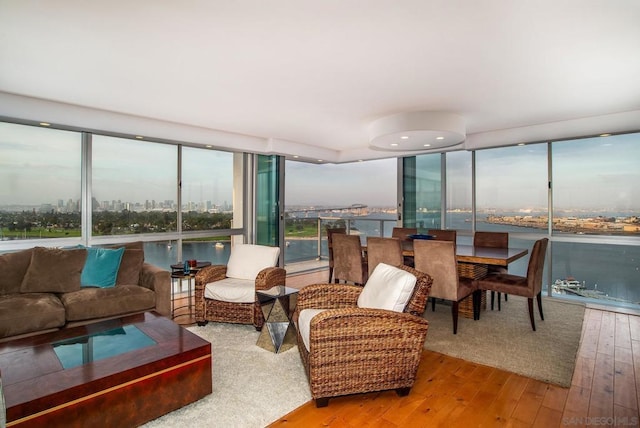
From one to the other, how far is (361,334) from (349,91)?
241cm

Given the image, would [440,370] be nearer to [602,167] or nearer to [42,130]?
[602,167]

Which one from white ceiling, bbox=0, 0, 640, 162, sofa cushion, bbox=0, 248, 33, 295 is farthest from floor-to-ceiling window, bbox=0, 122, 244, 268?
sofa cushion, bbox=0, 248, 33, 295

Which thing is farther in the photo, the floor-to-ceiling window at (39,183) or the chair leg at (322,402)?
the floor-to-ceiling window at (39,183)

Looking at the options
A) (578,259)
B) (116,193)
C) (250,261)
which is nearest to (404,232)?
(578,259)

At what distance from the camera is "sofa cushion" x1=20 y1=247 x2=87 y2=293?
10.9 feet

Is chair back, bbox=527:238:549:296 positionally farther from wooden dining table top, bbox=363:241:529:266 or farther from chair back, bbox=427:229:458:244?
chair back, bbox=427:229:458:244

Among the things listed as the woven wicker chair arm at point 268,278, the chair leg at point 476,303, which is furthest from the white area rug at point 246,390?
the chair leg at point 476,303

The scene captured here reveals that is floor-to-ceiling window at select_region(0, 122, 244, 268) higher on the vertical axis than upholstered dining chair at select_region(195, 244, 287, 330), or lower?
higher

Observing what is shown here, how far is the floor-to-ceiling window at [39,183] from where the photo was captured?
3.95 meters

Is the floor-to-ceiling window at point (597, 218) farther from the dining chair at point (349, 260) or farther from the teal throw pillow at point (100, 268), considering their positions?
the teal throw pillow at point (100, 268)

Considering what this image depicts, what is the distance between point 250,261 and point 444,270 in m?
2.17

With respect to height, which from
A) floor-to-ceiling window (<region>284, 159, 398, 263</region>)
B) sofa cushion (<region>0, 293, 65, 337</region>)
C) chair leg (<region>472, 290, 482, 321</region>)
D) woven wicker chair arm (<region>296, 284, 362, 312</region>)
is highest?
floor-to-ceiling window (<region>284, 159, 398, 263</region>)

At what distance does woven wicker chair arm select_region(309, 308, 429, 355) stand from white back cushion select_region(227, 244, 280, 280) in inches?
76.9

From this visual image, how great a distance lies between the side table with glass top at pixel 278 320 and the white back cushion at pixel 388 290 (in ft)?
2.36
